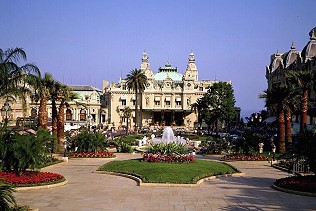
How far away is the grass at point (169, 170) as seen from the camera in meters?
21.4

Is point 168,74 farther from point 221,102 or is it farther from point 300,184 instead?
point 300,184

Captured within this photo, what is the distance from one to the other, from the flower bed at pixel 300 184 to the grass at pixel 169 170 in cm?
440

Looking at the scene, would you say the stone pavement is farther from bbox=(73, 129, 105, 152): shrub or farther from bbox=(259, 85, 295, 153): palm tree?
bbox=(259, 85, 295, 153): palm tree

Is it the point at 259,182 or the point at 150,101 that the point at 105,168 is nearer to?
the point at 259,182

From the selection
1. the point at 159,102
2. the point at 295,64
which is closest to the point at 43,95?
the point at 295,64

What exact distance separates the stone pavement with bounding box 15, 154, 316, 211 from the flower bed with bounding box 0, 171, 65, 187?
72cm

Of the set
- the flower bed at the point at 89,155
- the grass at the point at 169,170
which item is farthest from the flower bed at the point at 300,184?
the flower bed at the point at 89,155

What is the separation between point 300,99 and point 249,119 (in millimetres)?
60972

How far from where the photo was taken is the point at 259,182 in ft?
74.3

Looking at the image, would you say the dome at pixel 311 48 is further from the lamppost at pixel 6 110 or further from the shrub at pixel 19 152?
the shrub at pixel 19 152

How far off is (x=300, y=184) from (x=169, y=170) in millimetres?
7359

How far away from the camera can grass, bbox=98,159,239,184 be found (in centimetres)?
2136

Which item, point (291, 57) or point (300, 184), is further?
point (291, 57)

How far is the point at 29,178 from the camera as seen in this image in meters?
20.1
